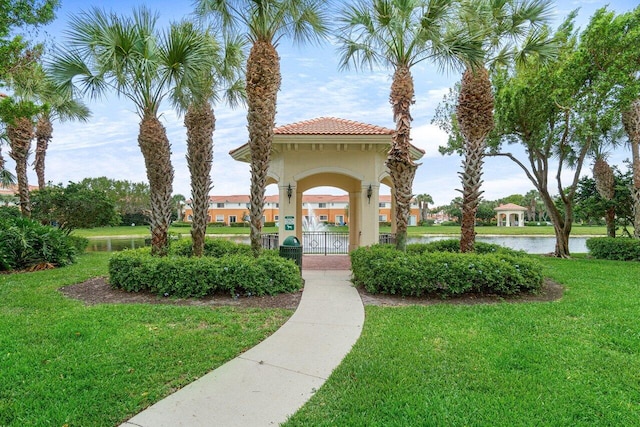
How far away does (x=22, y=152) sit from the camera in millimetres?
16047

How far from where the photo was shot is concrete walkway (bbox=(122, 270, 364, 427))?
3.17m

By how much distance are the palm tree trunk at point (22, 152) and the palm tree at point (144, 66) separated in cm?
983

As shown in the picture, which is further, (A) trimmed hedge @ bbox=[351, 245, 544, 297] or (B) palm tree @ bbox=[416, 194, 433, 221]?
(B) palm tree @ bbox=[416, 194, 433, 221]

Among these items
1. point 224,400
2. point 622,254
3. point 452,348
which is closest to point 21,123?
point 224,400

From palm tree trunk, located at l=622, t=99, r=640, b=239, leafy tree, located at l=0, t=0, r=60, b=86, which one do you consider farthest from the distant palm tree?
palm tree trunk, located at l=622, t=99, r=640, b=239

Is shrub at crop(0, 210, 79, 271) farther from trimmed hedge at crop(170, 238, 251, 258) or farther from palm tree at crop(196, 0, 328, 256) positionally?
palm tree at crop(196, 0, 328, 256)

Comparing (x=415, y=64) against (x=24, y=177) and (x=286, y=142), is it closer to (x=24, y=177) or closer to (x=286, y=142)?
(x=286, y=142)

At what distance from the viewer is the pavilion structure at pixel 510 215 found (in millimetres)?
61191

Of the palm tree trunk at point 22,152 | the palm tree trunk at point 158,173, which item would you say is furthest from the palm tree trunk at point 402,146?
the palm tree trunk at point 22,152

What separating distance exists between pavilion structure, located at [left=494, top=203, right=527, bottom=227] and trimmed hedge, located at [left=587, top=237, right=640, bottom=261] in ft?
163

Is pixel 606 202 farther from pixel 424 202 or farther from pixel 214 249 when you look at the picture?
pixel 424 202

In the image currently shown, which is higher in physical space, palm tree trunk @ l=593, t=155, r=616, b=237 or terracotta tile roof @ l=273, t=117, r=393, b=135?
terracotta tile roof @ l=273, t=117, r=393, b=135

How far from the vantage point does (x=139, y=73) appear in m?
8.41

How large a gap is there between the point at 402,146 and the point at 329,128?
4.52 meters
